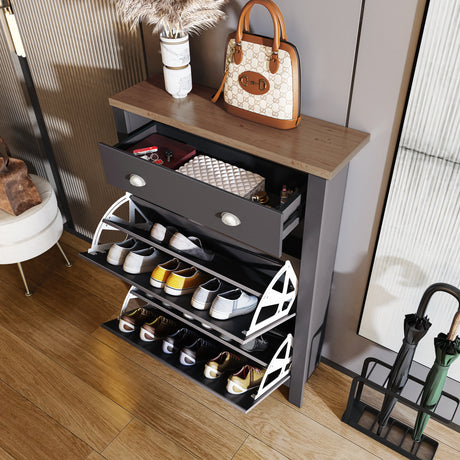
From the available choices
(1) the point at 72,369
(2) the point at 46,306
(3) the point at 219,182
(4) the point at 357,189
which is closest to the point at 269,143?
(3) the point at 219,182

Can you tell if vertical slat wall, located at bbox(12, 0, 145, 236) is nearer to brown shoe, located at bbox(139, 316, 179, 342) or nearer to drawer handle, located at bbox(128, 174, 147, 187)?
drawer handle, located at bbox(128, 174, 147, 187)

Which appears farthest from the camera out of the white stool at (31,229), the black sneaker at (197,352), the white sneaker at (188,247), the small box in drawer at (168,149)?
the white stool at (31,229)

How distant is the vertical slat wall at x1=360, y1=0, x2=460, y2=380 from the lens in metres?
1.14

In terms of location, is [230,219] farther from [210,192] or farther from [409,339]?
[409,339]

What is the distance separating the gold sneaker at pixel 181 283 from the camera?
1.68 metres

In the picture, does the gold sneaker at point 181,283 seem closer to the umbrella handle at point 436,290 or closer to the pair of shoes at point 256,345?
the pair of shoes at point 256,345

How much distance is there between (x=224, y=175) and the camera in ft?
4.79

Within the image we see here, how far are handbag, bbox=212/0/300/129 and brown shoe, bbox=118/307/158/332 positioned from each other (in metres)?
0.95

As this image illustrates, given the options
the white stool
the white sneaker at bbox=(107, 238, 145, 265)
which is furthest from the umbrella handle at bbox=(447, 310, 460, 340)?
the white stool

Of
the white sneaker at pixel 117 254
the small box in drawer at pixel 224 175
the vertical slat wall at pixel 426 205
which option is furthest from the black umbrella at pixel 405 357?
the white sneaker at pixel 117 254

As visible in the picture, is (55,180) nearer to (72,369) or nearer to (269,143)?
(72,369)

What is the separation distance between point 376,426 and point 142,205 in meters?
1.13

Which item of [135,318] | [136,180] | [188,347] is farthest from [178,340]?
[136,180]

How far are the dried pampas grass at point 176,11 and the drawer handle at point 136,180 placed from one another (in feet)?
1.35
